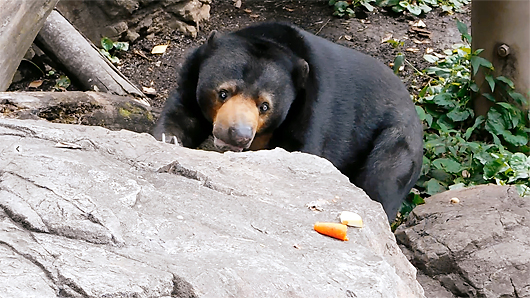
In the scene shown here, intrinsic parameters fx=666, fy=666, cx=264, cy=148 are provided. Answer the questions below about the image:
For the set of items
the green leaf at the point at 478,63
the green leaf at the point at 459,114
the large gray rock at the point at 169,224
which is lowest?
the green leaf at the point at 459,114

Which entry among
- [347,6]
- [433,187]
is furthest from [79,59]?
[347,6]

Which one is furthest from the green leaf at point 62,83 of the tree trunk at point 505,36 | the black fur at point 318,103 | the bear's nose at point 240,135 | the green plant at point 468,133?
the tree trunk at point 505,36

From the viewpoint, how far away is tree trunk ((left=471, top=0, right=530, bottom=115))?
5.50 metres

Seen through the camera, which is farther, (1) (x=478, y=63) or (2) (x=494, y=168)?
(1) (x=478, y=63)

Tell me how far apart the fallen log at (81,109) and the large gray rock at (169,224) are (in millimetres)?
1657

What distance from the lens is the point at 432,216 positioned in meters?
4.40

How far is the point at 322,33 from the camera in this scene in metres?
7.55

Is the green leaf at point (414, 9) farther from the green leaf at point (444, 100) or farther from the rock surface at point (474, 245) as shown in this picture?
the rock surface at point (474, 245)

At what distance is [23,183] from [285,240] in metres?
0.84

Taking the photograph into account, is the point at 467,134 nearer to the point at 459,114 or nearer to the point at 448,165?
the point at 459,114

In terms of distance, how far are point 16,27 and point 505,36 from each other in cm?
392

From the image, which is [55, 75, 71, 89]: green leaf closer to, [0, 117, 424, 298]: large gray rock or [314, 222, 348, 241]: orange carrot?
[0, 117, 424, 298]: large gray rock

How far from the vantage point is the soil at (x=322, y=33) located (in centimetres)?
663

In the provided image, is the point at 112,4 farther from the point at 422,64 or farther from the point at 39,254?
the point at 39,254
